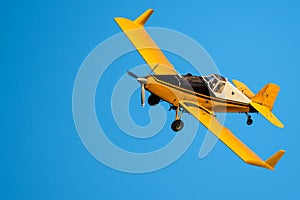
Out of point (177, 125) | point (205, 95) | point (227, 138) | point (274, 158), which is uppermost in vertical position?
point (205, 95)

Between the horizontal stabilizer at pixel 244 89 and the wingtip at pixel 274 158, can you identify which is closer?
the wingtip at pixel 274 158

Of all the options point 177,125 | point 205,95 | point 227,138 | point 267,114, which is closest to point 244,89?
point 267,114

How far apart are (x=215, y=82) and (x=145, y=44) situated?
20.2 feet

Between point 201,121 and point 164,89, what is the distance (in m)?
2.89

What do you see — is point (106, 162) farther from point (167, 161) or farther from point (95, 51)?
point (95, 51)

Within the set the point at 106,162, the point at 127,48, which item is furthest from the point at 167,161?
the point at 127,48

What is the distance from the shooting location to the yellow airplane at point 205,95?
125ft

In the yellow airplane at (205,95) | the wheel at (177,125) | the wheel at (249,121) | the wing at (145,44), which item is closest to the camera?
the yellow airplane at (205,95)

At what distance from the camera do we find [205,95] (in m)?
41.3

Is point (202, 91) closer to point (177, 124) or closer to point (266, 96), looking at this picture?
point (177, 124)

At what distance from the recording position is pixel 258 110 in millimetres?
42312

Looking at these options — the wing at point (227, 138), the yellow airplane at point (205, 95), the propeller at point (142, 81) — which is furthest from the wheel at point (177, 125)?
the propeller at point (142, 81)

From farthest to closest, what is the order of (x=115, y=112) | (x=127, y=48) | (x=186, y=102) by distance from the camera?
(x=127, y=48) < (x=186, y=102) < (x=115, y=112)

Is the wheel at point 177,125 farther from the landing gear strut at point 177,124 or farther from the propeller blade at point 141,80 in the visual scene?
the propeller blade at point 141,80
